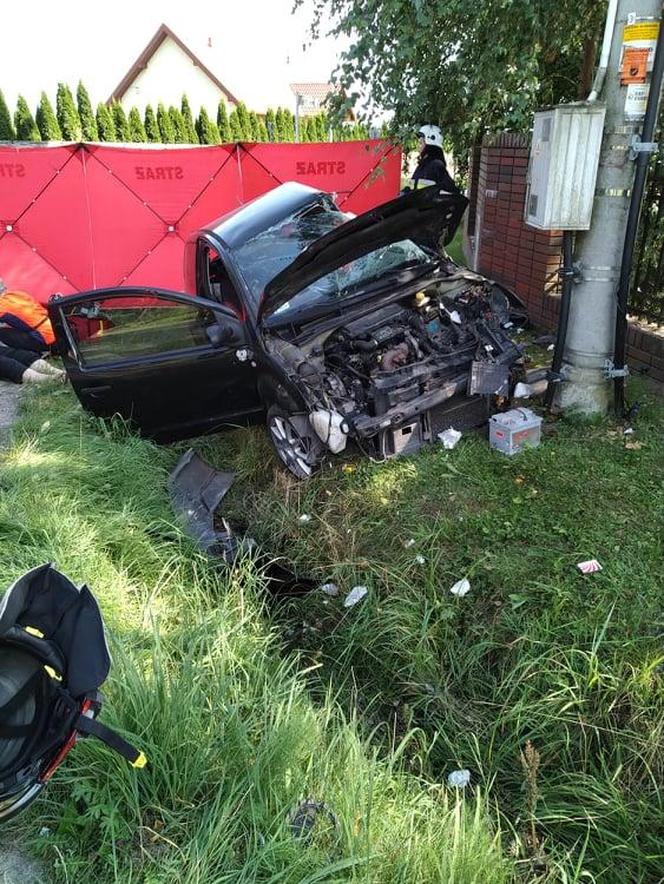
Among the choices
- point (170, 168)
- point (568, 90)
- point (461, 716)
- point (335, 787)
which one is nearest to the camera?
point (335, 787)

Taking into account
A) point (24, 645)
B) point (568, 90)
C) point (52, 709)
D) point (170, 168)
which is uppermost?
point (568, 90)

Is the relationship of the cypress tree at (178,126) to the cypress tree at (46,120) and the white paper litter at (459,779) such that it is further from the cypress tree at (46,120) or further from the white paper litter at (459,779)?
the white paper litter at (459,779)

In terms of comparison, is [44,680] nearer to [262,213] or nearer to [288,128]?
[262,213]

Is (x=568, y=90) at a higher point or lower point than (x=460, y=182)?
higher

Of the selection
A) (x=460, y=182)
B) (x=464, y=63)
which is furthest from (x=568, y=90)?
(x=460, y=182)

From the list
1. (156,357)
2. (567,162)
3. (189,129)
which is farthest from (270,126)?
(567,162)

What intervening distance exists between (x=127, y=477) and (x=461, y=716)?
2.63m

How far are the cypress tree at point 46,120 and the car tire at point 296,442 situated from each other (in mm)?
22693

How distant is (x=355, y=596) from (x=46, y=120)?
24387 mm

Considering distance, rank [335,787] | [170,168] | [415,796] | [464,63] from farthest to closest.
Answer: [170,168] → [464,63] → [415,796] → [335,787]

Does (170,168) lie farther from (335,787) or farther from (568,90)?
(335,787)

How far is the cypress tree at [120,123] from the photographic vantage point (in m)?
23.5

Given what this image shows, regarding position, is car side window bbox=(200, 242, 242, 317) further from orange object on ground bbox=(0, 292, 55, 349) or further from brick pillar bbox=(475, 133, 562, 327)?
brick pillar bbox=(475, 133, 562, 327)

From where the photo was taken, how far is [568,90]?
7.55m
